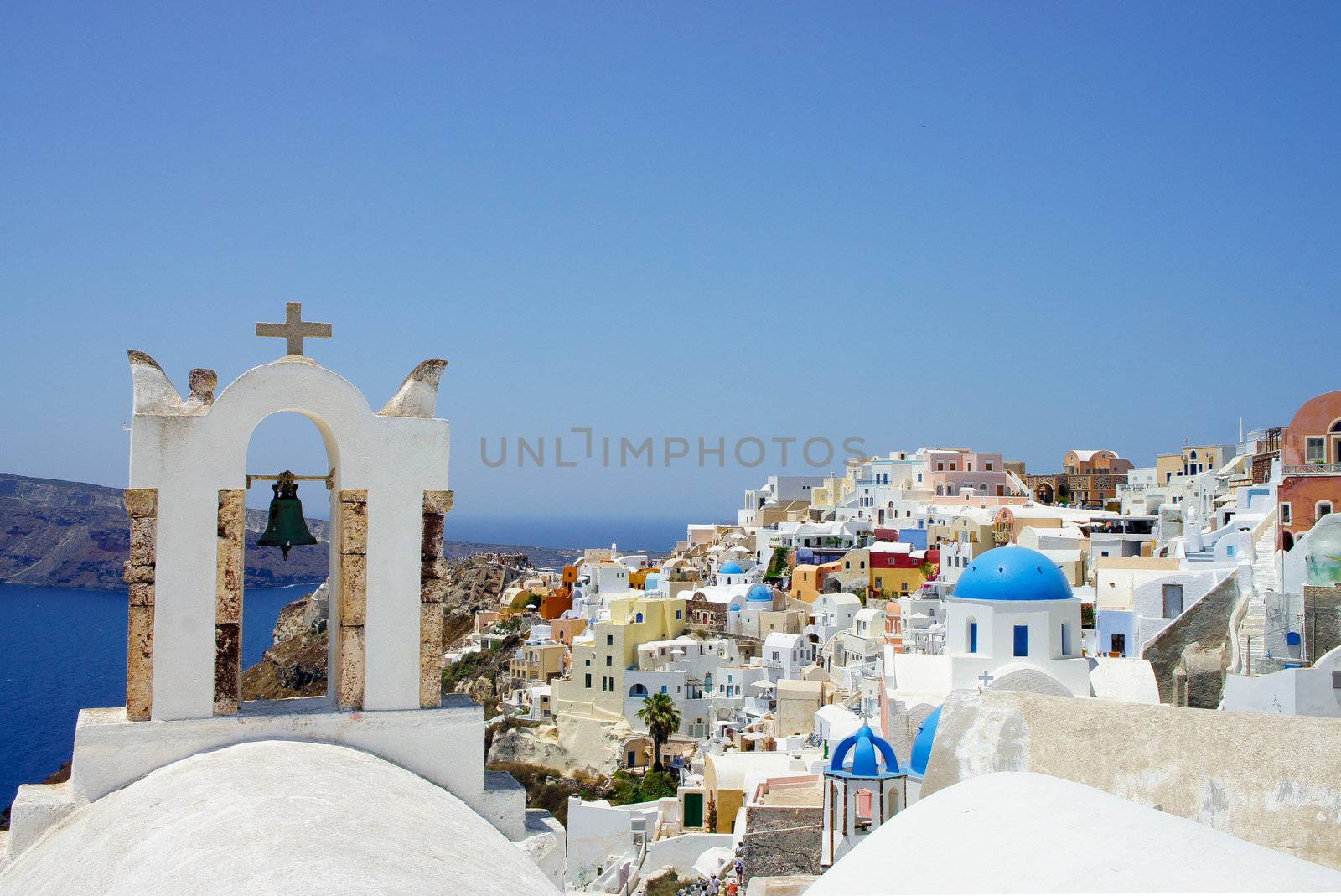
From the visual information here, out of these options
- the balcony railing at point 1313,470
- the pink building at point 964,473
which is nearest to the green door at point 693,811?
the balcony railing at point 1313,470

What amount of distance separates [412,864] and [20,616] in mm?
95435

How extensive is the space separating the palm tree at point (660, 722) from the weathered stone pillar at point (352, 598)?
30.5m

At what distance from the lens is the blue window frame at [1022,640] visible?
53.2ft

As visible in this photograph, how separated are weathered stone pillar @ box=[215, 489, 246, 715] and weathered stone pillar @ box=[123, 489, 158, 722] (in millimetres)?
258

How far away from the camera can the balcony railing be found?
2075 cm

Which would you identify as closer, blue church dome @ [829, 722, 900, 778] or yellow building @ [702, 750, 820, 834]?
blue church dome @ [829, 722, 900, 778]

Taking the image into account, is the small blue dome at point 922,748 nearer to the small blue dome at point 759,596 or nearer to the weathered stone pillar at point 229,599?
the weathered stone pillar at point 229,599

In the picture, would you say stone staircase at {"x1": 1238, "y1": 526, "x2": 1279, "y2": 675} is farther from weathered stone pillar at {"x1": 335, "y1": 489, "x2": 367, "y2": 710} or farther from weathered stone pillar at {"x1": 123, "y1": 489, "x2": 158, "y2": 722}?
weathered stone pillar at {"x1": 123, "y1": 489, "x2": 158, "y2": 722}

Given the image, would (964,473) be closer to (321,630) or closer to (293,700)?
(321,630)

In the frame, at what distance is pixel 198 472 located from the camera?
15.4 ft

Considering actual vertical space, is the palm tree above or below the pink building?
below

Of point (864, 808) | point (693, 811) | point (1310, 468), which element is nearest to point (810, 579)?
point (693, 811)

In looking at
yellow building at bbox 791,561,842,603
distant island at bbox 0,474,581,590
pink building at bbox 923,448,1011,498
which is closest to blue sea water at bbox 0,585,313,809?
distant island at bbox 0,474,581,590

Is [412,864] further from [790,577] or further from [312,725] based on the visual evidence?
[790,577]
